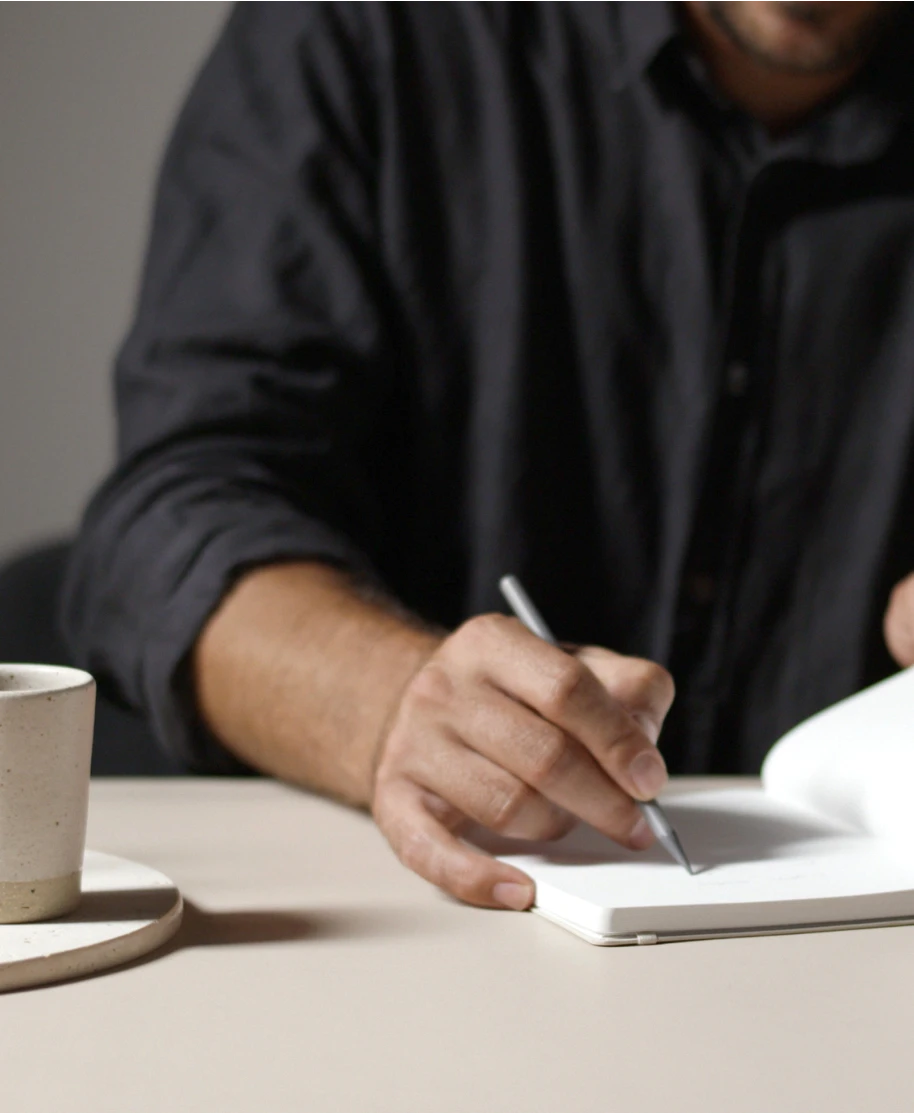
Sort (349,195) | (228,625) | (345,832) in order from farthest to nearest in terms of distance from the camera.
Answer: (349,195), (228,625), (345,832)

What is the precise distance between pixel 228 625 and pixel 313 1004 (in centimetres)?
46

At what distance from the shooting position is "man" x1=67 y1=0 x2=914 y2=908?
1121 mm

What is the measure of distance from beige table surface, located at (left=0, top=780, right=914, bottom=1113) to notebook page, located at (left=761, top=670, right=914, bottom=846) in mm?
109

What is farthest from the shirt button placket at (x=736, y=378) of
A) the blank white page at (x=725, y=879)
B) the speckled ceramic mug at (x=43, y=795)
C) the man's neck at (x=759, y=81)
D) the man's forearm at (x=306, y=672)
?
the speckled ceramic mug at (x=43, y=795)

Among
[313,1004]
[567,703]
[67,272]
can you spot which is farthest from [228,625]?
[67,272]

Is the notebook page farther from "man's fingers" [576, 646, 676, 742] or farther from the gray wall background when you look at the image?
the gray wall background

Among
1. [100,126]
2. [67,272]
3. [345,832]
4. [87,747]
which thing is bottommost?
[345,832]

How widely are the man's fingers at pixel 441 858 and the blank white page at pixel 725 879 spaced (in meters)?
0.01

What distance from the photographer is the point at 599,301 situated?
3.88ft

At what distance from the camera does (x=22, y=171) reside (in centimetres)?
131

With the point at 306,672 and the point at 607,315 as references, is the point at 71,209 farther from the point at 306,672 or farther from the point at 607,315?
the point at 306,672

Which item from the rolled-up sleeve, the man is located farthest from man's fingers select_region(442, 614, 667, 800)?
the man

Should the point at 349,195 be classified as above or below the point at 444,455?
above

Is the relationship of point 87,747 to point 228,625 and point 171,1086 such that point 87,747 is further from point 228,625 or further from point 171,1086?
point 228,625
